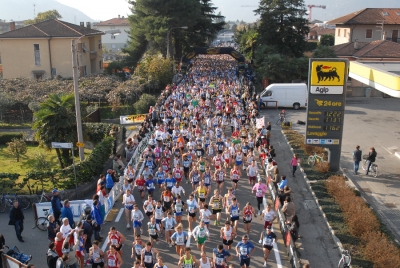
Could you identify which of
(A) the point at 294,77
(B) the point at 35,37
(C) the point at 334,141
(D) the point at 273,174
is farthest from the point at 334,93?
(B) the point at 35,37

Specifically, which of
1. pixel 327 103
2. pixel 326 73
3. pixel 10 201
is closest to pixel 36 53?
pixel 10 201

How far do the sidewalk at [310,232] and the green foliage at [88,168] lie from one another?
318 inches

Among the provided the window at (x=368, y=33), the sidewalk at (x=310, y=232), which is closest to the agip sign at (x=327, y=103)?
the sidewalk at (x=310, y=232)

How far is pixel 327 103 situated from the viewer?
18422 millimetres

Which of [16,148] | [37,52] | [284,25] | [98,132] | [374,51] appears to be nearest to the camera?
[16,148]

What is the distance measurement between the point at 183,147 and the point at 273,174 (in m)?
5.34

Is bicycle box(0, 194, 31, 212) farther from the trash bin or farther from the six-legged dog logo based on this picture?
the trash bin

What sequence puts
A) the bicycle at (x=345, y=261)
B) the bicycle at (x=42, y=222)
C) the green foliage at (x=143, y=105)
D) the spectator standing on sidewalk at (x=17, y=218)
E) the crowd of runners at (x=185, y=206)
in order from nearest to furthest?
1. the crowd of runners at (x=185, y=206)
2. the bicycle at (x=345, y=261)
3. the spectator standing on sidewalk at (x=17, y=218)
4. the bicycle at (x=42, y=222)
5. the green foliage at (x=143, y=105)

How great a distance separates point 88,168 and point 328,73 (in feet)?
35.7

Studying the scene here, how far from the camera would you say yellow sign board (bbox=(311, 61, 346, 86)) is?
1798cm

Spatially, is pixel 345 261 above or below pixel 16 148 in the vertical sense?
below

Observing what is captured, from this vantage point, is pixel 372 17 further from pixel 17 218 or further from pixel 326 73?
pixel 17 218

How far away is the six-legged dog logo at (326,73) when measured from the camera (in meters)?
18.1

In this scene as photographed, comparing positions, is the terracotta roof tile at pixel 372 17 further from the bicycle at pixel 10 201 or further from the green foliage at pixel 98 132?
the bicycle at pixel 10 201
